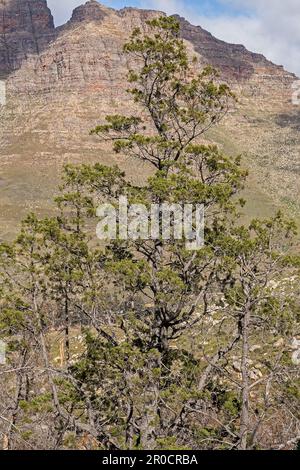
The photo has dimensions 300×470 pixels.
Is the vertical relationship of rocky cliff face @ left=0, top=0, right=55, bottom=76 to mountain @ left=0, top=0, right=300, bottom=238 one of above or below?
above

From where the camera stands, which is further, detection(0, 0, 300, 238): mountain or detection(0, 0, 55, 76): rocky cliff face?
detection(0, 0, 55, 76): rocky cliff face

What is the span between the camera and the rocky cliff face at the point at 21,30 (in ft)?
470

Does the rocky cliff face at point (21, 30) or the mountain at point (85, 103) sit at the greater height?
the rocky cliff face at point (21, 30)

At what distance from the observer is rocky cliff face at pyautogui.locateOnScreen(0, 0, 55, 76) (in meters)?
143

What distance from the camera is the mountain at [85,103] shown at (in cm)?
7156

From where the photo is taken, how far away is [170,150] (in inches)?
464

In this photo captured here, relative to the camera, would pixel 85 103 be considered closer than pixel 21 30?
Yes

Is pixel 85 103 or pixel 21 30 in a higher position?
pixel 21 30

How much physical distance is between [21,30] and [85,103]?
61087 mm

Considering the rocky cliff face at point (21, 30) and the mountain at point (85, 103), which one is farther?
the rocky cliff face at point (21, 30)

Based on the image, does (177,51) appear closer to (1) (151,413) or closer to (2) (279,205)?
(1) (151,413)

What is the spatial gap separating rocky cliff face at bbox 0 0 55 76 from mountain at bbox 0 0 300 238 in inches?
10.9

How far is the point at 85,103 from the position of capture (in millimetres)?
107438

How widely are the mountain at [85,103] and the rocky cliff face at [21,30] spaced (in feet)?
0.91
